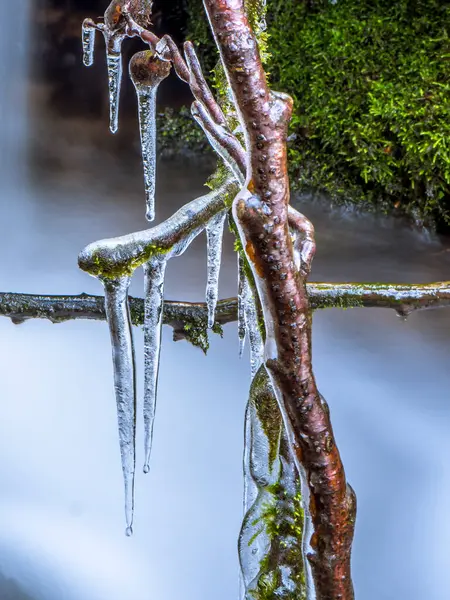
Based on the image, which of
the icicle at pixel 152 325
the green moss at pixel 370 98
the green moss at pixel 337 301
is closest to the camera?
the icicle at pixel 152 325

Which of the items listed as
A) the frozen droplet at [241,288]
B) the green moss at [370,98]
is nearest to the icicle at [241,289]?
the frozen droplet at [241,288]

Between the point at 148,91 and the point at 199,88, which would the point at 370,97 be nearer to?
the point at 148,91

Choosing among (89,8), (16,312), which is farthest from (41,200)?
(16,312)

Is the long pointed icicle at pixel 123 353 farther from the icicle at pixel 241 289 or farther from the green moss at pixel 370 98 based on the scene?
the green moss at pixel 370 98

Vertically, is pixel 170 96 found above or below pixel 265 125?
above

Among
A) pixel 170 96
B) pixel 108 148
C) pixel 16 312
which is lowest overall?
pixel 16 312

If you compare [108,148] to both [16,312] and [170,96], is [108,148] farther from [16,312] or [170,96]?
[16,312]
